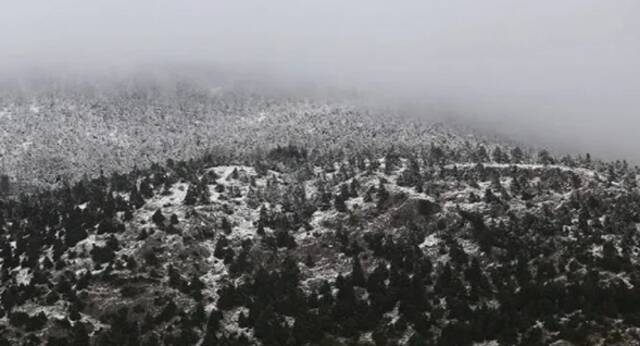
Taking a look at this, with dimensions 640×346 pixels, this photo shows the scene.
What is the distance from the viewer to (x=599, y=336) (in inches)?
7820

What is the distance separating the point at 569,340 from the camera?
652 ft

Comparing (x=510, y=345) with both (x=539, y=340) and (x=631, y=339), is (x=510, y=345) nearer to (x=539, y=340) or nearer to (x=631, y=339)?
(x=539, y=340)

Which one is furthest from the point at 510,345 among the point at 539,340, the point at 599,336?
the point at 599,336

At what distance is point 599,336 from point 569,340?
6551 mm

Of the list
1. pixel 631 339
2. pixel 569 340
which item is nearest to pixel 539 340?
pixel 569 340

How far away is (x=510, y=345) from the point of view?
200 m

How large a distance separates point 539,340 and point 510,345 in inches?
253

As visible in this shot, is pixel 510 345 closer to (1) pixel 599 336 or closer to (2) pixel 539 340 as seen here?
(2) pixel 539 340

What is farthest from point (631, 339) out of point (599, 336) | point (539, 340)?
point (539, 340)

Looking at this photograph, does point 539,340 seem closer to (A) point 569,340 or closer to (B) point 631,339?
(A) point 569,340

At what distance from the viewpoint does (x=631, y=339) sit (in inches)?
7741

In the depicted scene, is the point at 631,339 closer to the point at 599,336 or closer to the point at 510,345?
the point at 599,336

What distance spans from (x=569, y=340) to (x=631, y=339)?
1300 cm

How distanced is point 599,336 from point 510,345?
19.4 metres
